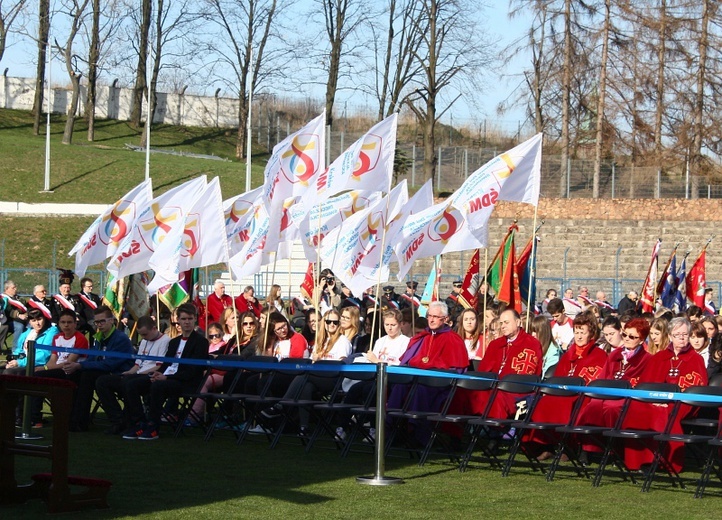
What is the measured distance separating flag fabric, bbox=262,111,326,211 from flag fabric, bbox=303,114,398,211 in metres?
0.50

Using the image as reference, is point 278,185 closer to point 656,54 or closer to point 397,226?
point 397,226

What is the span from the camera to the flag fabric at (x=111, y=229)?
55.6 feet

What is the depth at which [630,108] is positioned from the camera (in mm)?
48062

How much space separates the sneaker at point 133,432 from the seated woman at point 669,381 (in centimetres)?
517

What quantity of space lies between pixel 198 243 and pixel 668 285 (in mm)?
9016

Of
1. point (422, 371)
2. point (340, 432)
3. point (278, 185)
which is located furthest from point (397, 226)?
point (422, 371)

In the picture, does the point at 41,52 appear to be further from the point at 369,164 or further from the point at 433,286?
the point at 369,164

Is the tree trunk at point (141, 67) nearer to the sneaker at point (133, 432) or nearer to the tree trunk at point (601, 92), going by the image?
the tree trunk at point (601, 92)

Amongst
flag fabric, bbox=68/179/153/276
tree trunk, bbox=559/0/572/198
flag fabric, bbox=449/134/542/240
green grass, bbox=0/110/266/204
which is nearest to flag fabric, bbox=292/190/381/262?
flag fabric, bbox=68/179/153/276

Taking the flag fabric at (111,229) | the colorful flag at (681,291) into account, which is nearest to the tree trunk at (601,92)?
the colorful flag at (681,291)

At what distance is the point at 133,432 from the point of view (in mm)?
12367

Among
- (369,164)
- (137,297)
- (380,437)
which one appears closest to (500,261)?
(369,164)

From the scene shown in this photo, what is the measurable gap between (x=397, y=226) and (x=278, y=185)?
3009mm

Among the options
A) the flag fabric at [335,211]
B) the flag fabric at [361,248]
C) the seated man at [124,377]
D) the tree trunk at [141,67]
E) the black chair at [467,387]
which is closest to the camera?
the black chair at [467,387]
